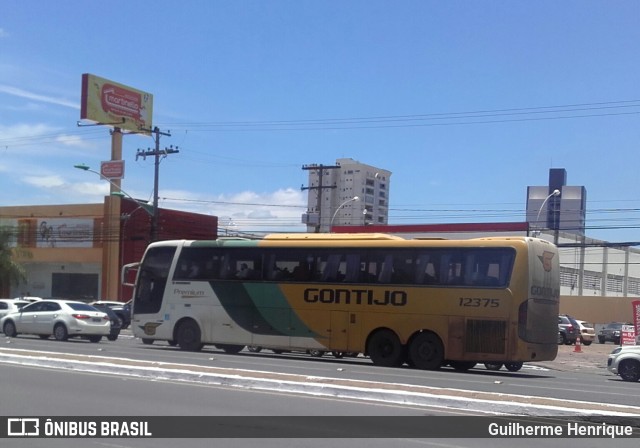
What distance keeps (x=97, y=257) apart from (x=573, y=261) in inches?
1496

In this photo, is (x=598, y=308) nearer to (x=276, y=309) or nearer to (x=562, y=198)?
(x=562, y=198)

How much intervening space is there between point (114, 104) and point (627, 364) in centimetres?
5777

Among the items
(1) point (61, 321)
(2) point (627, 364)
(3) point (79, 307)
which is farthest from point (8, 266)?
(2) point (627, 364)

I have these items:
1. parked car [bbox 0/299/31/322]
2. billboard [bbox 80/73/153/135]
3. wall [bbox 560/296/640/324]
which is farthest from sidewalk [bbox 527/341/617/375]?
billboard [bbox 80/73/153/135]

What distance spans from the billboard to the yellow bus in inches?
1699

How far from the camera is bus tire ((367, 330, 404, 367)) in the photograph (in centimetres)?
2222

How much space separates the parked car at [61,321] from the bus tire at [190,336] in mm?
5209

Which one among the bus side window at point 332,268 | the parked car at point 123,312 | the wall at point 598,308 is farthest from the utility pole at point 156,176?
the wall at point 598,308

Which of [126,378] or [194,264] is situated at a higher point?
[194,264]

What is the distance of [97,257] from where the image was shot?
5494cm

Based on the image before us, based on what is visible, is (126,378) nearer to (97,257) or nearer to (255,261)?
(255,261)

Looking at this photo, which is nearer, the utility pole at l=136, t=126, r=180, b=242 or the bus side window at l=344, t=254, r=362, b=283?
the bus side window at l=344, t=254, r=362, b=283

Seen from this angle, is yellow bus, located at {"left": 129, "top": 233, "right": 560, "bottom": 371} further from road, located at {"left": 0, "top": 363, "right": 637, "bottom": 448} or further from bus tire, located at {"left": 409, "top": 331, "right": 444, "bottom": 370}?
road, located at {"left": 0, "top": 363, "right": 637, "bottom": 448}

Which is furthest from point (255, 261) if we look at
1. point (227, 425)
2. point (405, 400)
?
point (227, 425)
